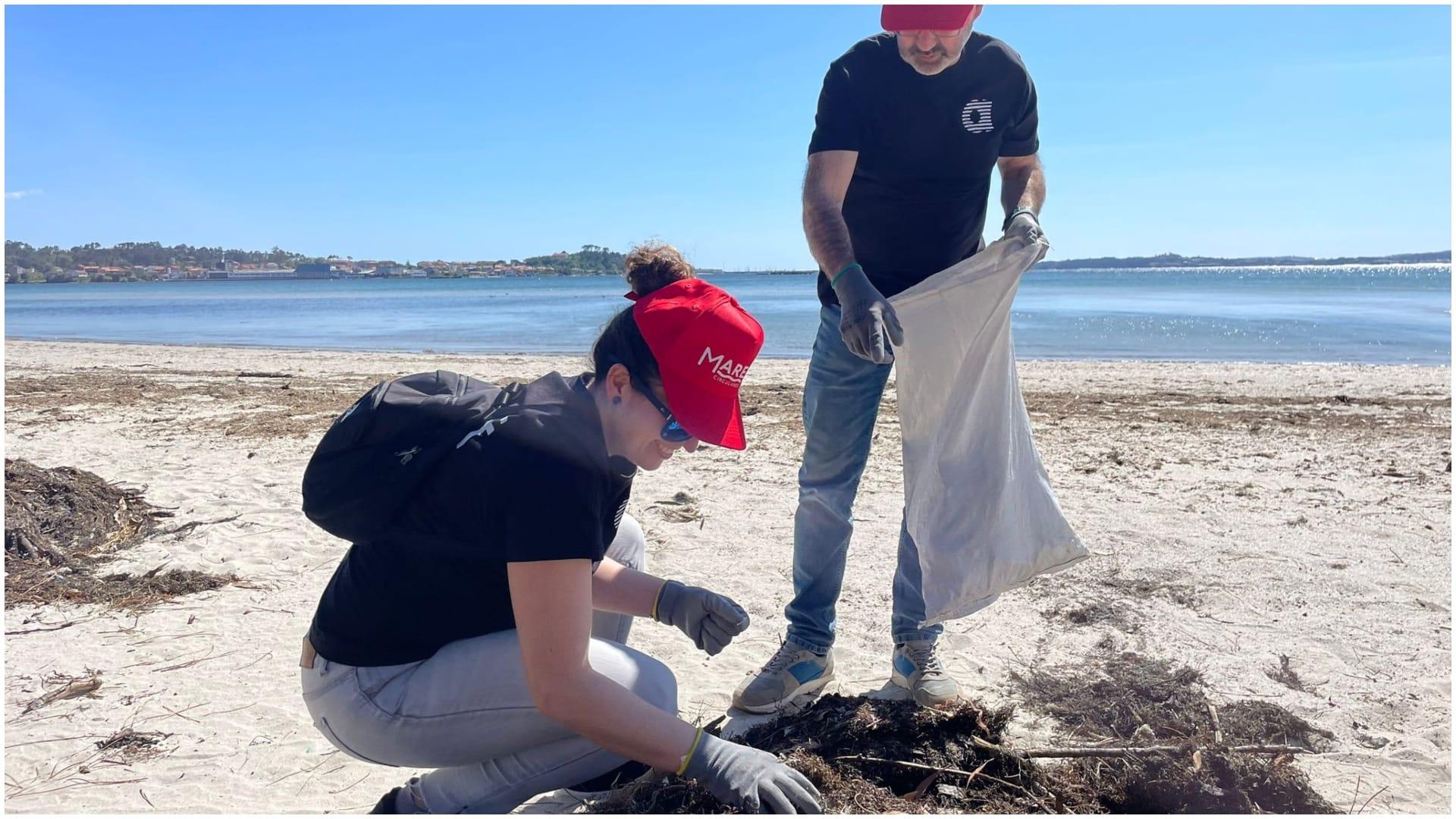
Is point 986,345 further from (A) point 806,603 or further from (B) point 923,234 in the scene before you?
(A) point 806,603

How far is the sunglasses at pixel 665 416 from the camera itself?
1783mm

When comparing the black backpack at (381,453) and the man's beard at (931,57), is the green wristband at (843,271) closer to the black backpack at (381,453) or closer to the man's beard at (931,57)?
the man's beard at (931,57)

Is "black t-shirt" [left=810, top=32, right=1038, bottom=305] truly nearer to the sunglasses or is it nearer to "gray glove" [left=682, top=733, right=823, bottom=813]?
the sunglasses

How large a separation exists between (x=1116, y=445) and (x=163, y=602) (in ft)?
19.0

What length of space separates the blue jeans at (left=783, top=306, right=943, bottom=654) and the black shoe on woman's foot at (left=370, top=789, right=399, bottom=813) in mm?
1271

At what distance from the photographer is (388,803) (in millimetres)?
2115

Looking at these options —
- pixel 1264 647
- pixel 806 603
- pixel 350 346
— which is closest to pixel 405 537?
pixel 806 603

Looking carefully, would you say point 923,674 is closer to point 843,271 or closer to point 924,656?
point 924,656

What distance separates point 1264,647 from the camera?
123 inches

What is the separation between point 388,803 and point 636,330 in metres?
1.26

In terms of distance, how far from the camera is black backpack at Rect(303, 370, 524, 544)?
171cm

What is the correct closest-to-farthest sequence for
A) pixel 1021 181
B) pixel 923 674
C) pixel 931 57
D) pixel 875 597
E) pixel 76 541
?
pixel 931 57
pixel 923 674
pixel 1021 181
pixel 875 597
pixel 76 541

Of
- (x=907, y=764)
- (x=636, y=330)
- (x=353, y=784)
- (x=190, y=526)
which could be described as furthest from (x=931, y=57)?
(x=190, y=526)

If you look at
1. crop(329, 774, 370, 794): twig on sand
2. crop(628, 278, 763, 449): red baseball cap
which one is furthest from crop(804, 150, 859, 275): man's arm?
crop(329, 774, 370, 794): twig on sand
